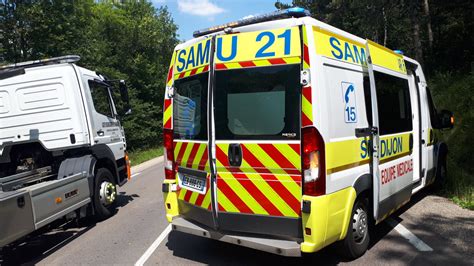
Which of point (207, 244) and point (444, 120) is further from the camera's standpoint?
point (444, 120)

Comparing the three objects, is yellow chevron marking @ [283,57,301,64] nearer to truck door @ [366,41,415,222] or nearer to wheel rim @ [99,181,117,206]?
truck door @ [366,41,415,222]

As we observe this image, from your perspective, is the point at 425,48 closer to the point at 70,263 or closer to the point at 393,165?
the point at 393,165

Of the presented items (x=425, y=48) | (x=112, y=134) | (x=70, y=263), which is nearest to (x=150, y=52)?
(x=425, y=48)

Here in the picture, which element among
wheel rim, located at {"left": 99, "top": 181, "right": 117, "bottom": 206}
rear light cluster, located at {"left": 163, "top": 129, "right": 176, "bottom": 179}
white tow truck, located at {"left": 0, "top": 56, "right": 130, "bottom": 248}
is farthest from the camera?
wheel rim, located at {"left": 99, "top": 181, "right": 117, "bottom": 206}

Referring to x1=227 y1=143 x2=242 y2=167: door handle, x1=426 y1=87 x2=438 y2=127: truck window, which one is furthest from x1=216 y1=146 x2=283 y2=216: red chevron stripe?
x1=426 y1=87 x2=438 y2=127: truck window

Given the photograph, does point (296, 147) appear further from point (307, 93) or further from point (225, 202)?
point (225, 202)

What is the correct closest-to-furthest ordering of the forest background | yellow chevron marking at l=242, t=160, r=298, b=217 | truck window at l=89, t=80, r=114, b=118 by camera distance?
yellow chevron marking at l=242, t=160, r=298, b=217 < truck window at l=89, t=80, r=114, b=118 < the forest background

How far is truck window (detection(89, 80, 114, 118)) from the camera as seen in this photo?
25.5 ft

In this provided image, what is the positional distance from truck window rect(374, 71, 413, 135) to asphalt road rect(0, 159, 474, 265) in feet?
4.80

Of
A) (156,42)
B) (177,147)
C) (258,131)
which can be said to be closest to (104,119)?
(177,147)

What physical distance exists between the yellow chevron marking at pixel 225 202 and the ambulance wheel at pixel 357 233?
129cm

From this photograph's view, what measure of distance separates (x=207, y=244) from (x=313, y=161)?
234 centimetres

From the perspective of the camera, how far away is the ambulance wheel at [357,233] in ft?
→ 15.0

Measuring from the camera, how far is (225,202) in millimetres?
4504
